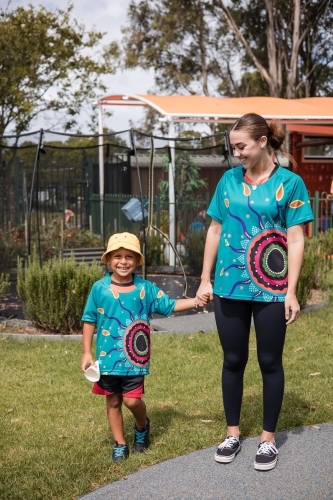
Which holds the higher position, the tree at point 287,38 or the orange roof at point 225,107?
the tree at point 287,38

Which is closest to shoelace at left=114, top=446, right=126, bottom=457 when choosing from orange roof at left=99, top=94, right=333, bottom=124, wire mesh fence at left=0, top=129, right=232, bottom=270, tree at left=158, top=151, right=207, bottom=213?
wire mesh fence at left=0, top=129, right=232, bottom=270

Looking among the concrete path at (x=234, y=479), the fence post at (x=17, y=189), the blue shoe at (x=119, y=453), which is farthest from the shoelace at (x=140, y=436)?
the fence post at (x=17, y=189)

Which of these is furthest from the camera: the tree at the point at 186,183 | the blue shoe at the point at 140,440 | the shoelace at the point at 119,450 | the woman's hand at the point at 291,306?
the tree at the point at 186,183

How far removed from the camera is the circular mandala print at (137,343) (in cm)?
449

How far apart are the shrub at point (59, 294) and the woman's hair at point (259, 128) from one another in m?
4.32

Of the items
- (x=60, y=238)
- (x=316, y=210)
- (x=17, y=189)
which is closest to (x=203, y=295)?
(x=60, y=238)

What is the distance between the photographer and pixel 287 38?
29891mm

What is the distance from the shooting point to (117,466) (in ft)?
14.7

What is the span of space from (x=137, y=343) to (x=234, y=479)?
90 cm

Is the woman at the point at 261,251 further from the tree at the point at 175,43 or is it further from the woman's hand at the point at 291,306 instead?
the tree at the point at 175,43

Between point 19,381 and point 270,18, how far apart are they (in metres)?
23.5

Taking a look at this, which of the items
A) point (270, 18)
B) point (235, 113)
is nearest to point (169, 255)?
point (235, 113)

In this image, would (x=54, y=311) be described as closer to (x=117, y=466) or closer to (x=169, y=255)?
(x=117, y=466)

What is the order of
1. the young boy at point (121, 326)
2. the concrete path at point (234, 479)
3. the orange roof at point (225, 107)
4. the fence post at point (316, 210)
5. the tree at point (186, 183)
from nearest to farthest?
the concrete path at point (234, 479)
the young boy at point (121, 326)
the tree at point (186, 183)
the orange roof at point (225, 107)
the fence post at point (316, 210)
